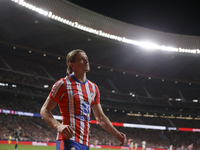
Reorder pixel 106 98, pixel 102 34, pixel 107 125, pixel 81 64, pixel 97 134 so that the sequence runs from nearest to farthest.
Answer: pixel 81 64 < pixel 107 125 < pixel 102 34 < pixel 97 134 < pixel 106 98

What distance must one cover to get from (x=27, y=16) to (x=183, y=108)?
→ 3667cm

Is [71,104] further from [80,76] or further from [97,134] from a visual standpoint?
[97,134]

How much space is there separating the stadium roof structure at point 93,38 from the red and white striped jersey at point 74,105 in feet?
83.3

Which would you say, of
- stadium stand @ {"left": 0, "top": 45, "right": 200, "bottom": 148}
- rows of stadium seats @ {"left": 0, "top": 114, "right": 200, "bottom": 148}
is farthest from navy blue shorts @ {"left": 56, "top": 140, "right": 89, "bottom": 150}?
stadium stand @ {"left": 0, "top": 45, "right": 200, "bottom": 148}

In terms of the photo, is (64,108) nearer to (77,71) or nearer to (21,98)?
(77,71)

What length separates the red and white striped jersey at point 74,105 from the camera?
3055 millimetres

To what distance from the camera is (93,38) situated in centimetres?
3481

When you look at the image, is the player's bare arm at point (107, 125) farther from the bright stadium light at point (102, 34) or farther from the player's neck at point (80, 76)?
the bright stadium light at point (102, 34)

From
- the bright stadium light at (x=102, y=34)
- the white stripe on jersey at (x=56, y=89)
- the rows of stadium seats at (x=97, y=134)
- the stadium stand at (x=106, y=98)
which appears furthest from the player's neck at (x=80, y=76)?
the stadium stand at (x=106, y=98)

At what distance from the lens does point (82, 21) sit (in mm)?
33375

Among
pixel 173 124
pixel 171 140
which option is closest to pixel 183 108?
pixel 173 124

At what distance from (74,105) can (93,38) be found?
32204mm

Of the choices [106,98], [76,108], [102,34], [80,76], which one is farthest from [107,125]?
[106,98]

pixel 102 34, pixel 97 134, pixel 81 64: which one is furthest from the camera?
pixel 97 134
